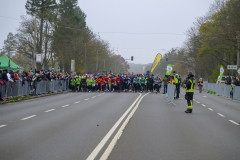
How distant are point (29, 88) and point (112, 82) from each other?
1292 centimetres

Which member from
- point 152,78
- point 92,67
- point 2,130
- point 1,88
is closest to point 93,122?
point 2,130

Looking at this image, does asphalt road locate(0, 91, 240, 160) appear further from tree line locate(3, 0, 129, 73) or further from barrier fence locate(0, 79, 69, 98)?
tree line locate(3, 0, 129, 73)

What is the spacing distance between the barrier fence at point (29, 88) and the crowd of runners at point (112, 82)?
156 centimetres

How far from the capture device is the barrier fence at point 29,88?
747 inches

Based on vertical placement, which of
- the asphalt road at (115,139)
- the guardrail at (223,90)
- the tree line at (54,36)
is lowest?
the asphalt road at (115,139)

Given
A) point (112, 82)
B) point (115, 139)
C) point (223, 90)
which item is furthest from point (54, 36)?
point (115, 139)

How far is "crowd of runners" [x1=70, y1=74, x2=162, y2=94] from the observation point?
34.1m

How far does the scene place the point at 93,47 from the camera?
64812 millimetres

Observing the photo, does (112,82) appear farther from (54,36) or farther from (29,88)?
(54,36)

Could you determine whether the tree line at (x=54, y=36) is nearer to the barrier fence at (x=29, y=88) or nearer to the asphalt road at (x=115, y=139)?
the barrier fence at (x=29, y=88)

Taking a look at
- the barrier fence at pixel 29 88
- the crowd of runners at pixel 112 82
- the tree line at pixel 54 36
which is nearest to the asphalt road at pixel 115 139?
the barrier fence at pixel 29 88

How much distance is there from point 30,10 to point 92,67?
38310mm

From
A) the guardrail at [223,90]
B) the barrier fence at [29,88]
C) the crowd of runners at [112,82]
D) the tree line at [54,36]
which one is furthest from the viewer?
the tree line at [54,36]

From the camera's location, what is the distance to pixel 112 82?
34.8m
